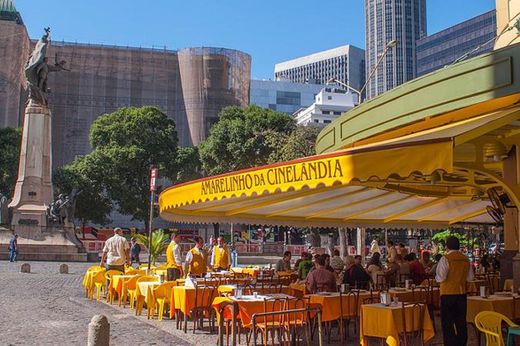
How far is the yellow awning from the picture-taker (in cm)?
616

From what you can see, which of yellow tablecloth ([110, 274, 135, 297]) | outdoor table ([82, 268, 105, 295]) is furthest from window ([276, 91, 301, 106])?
yellow tablecloth ([110, 274, 135, 297])

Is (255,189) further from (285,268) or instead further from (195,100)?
(195,100)

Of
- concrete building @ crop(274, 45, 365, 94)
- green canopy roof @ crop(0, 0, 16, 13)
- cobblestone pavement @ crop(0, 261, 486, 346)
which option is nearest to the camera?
cobblestone pavement @ crop(0, 261, 486, 346)

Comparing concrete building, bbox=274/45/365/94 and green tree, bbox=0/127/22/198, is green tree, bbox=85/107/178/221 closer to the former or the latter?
green tree, bbox=0/127/22/198

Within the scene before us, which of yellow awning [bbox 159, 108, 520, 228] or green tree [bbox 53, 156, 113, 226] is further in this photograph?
green tree [bbox 53, 156, 113, 226]

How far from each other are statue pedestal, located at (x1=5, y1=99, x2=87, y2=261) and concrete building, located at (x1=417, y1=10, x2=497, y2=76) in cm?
8931

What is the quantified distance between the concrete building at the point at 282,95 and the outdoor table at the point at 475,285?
117m

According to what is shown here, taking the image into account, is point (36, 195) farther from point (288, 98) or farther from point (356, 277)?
point (288, 98)

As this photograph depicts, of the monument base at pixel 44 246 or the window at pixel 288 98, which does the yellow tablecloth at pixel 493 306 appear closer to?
the monument base at pixel 44 246

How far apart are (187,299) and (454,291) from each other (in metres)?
4.44

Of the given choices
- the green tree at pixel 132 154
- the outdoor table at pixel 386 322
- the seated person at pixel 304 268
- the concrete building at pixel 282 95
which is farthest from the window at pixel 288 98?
the outdoor table at pixel 386 322

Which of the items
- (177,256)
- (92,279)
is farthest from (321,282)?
(92,279)

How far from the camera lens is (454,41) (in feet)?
380

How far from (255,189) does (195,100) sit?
53.7m
